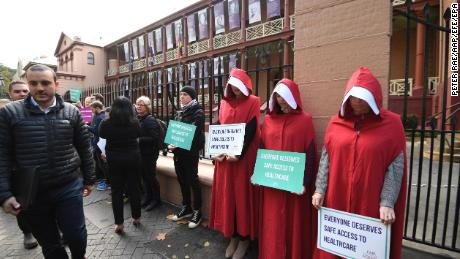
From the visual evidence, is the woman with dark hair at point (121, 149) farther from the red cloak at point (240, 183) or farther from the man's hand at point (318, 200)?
the man's hand at point (318, 200)

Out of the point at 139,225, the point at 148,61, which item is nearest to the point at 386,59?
the point at 139,225

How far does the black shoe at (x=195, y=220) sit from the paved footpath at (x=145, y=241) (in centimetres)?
8

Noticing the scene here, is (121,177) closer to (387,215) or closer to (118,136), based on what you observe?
(118,136)

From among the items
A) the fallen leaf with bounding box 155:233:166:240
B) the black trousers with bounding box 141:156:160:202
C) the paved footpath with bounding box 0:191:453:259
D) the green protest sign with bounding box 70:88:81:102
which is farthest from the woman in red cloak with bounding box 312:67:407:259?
the green protest sign with bounding box 70:88:81:102

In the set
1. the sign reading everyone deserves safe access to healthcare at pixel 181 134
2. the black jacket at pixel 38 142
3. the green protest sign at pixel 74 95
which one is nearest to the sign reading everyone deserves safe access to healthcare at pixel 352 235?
the sign reading everyone deserves safe access to healthcare at pixel 181 134

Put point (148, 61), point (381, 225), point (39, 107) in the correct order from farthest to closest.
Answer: point (148, 61) < point (39, 107) < point (381, 225)

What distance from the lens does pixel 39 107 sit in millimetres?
2361

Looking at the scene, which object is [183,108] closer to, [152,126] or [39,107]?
[152,126]

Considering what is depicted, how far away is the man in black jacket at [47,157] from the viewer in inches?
89.1

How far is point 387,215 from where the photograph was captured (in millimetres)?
1862

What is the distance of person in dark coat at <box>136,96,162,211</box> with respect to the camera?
4297 mm

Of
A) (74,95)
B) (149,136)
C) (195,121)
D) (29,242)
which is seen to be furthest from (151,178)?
(74,95)

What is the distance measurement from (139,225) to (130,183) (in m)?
0.68

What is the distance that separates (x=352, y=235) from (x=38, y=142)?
2629 millimetres
